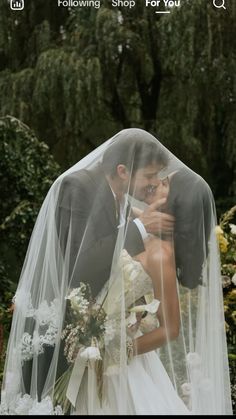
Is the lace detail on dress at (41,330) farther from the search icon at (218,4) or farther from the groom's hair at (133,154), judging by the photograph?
the search icon at (218,4)

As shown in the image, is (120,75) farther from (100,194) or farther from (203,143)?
(100,194)

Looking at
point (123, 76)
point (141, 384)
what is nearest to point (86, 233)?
point (141, 384)

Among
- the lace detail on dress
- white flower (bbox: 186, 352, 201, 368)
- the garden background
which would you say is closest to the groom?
the lace detail on dress

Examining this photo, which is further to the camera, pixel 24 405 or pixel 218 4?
pixel 218 4

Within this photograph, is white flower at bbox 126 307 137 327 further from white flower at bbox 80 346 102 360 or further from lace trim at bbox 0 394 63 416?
lace trim at bbox 0 394 63 416

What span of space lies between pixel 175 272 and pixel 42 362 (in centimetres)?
48

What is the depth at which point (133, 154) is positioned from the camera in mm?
2160

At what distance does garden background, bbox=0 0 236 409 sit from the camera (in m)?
6.02

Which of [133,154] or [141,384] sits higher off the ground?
[133,154]

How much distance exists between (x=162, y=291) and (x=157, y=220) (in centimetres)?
21

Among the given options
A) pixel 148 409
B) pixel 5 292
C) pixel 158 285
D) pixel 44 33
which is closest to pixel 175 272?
pixel 158 285

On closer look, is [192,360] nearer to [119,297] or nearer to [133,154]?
[119,297]

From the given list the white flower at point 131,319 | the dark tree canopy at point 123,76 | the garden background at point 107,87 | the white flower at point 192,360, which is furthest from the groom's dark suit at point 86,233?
the dark tree canopy at point 123,76

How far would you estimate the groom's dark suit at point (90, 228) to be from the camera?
209cm
